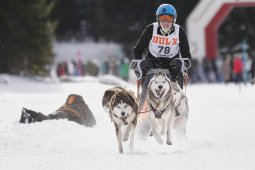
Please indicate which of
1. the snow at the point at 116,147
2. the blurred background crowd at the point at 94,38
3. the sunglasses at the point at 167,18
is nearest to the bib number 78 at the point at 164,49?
the sunglasses at the point at 167,18

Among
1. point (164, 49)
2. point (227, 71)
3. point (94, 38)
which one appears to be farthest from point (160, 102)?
point (94, 38)

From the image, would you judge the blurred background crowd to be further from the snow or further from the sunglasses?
the sunglasses

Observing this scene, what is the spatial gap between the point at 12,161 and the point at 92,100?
920cm

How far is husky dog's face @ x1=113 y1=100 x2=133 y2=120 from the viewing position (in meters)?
6.97

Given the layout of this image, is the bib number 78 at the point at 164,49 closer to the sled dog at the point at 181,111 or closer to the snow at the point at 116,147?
the sled dog at the point at 181,111

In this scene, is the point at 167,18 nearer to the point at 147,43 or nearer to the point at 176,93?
the point at 147,43

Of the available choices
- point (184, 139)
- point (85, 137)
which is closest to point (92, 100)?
point (85, 137)

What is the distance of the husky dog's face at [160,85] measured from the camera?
7258 millimetres

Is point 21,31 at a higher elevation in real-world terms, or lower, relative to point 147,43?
higher

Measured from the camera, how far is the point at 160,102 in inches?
290

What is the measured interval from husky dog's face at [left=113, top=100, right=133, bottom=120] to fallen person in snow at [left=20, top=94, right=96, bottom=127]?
3.00 m

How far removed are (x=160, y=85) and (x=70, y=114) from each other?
3356 mm

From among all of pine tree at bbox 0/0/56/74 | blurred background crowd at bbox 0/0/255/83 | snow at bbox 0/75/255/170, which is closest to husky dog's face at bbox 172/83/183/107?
snow at bbox 0/75/255/170

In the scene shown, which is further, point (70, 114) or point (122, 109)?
point (70, 114)
